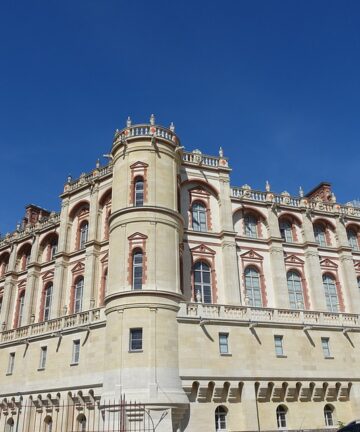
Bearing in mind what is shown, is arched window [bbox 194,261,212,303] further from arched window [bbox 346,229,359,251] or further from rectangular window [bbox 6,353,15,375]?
rectangular window [bbox 6,353,15,375]

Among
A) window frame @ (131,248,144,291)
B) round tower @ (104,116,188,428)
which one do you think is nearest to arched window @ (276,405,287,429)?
round tower @ (104,116,188,428)

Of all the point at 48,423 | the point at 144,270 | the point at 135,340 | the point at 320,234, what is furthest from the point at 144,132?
the point at 48,423

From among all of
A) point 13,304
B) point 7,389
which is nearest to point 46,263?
point 13,304

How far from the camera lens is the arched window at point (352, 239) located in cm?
4094

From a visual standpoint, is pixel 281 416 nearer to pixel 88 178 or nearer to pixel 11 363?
pixel 11 363

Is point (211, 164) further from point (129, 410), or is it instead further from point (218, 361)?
point (129, 410)

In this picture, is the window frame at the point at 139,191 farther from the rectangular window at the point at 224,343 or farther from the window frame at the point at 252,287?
the rectangular window at the point at 224,343

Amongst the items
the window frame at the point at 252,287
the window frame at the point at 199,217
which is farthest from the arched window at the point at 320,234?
the window frame at the point at 199,217

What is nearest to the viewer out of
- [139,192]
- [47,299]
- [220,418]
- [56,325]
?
[220,418]

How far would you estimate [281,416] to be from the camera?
29.2 meters

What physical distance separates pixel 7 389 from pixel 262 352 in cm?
1979

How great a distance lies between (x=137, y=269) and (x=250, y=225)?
473 inches

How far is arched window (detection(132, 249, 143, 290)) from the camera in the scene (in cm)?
2825

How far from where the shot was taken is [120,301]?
27.5m
